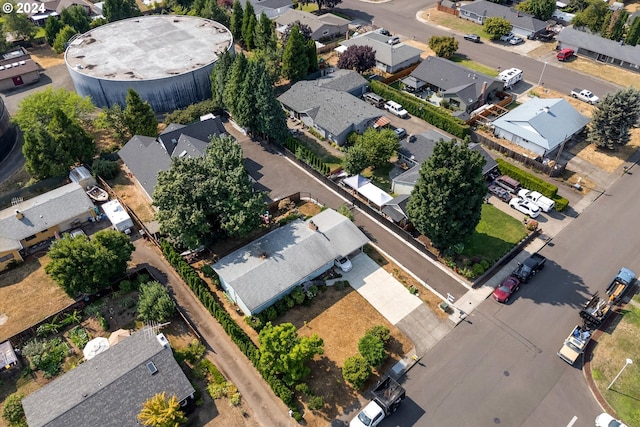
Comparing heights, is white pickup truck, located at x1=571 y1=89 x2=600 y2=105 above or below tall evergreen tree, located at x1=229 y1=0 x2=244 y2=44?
below

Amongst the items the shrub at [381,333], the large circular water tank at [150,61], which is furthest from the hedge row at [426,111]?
the shrub at [381,333]

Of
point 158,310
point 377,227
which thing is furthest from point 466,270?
point 158,310

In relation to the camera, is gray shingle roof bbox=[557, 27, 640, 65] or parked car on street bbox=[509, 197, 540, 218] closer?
parked car on street bbox=[509, 197, 540, 218]

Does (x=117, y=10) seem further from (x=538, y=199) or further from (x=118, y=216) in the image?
(x=538, y=199)

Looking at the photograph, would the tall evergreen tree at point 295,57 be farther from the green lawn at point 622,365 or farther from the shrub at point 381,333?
the green lawn at point 622,365

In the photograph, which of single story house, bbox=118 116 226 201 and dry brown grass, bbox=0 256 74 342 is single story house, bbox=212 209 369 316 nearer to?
dry brown grass, bbox=0 256 74 342

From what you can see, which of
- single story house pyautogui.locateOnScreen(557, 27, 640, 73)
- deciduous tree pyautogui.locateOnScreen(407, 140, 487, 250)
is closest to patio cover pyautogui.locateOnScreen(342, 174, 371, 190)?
deciduous tree pyautogui.locateOnScreen(407, 140, 487, 250)

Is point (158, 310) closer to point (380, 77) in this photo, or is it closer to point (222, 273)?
point (222, 273)
